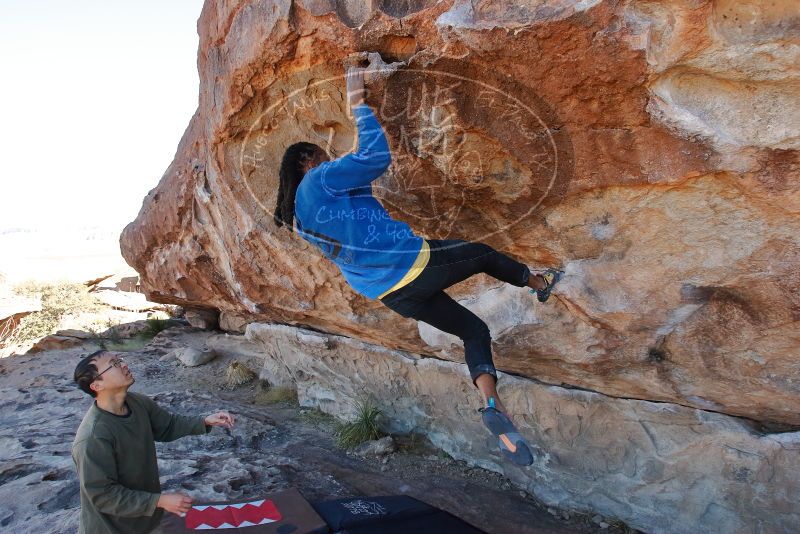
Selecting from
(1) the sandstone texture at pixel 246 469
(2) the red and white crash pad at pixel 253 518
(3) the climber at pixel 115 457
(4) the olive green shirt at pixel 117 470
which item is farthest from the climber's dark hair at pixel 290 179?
(1) the sandstone texture at pixel 246 469

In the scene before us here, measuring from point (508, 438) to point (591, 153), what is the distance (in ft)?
4.62

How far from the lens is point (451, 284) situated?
2779 millimetres

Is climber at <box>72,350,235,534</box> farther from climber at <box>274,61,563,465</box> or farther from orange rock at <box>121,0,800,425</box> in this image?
orange rock at <box>121,0,800,425</box>

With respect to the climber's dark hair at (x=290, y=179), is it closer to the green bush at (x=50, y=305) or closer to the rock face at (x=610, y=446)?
the rock face at (x=610, y=446)

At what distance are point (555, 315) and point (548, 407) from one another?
788mm

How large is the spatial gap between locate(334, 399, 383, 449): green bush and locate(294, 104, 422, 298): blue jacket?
94.9 inches

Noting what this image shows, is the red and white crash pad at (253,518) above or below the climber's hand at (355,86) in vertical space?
below

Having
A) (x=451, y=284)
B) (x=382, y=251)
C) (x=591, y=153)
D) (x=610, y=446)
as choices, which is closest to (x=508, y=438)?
(x=451, y=284)

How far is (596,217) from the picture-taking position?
10.1 ft

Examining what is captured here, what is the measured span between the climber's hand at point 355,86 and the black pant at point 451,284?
767 mm

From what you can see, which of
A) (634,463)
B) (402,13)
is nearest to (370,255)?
(402,13)

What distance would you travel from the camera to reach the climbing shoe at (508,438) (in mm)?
2344

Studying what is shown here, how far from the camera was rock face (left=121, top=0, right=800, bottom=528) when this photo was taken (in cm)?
241

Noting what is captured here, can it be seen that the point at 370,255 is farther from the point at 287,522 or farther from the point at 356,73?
the point at 287,522
